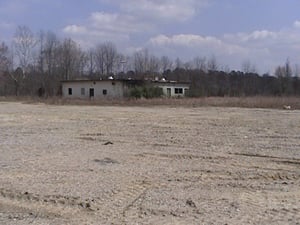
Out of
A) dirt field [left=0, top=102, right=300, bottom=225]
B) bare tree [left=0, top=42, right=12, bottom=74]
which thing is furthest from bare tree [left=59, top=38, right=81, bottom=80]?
dirt field [left=0, top=102, right=300, bottom=225]

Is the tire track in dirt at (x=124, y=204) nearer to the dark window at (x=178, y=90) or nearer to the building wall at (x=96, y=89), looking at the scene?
the building wall at (x=96, y=89)

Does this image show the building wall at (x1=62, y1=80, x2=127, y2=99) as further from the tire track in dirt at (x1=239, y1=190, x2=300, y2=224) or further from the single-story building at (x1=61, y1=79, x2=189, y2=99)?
the tire track in dirt at (x1=239, y1=190, x2=300, y2=224)

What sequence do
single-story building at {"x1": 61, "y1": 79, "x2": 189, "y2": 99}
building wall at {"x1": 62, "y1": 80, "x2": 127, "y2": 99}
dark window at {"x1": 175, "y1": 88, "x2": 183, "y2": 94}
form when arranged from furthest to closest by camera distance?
dark window at {"x1": 175, "y1": 88, "x2": 183, "y2": 94} → building wall at {"x1": 62, "y1": 80, "x2": 127, "y2": 99} → single-story building at {"x1": 61, "y1": 79, "x2": 189, "y2": 99}

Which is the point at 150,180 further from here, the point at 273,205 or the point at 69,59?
the point at 69,59

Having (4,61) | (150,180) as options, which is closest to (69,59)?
(4,61)

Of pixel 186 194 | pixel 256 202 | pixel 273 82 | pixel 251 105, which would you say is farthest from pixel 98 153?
pixel 273 82

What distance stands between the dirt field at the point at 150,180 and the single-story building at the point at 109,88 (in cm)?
5916

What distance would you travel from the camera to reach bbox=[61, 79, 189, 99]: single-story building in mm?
78562

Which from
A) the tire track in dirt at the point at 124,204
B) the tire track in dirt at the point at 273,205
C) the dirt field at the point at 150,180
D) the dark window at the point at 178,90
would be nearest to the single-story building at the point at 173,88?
the dark window at the point at 178,90

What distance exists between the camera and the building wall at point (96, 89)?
78938 millimetres

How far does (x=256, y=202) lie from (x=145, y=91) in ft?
218

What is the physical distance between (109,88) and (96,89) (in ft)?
10.3

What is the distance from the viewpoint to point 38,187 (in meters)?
9.74

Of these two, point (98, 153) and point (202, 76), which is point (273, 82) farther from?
point (98, 153)
